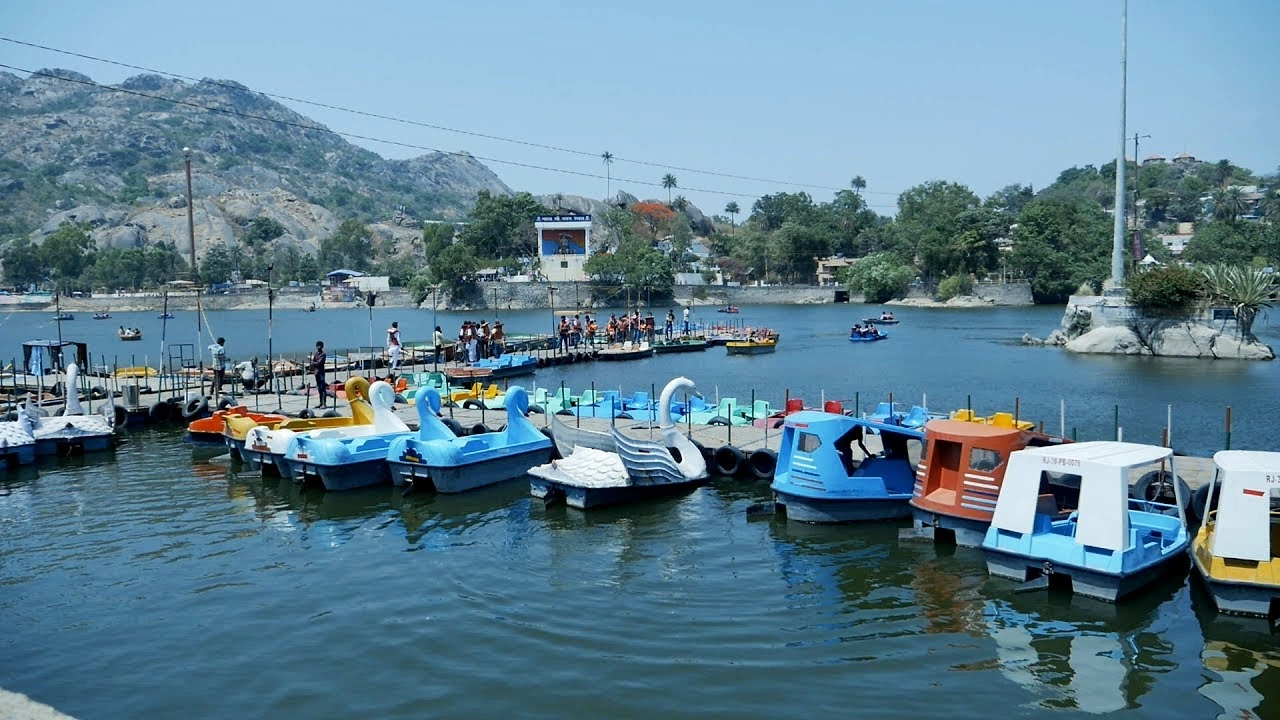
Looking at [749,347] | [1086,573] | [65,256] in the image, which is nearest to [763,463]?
[1086,573]

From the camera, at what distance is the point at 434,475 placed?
22703 mm

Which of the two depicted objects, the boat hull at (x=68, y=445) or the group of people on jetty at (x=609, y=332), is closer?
the boat hull at (x=68, y=445)

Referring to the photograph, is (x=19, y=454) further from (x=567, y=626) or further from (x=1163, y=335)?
(x=1163, y=335)

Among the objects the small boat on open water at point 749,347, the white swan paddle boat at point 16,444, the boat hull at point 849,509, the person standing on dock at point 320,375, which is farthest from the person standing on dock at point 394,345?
the small boat on open water at point 749,347

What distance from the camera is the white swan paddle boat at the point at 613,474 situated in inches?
828

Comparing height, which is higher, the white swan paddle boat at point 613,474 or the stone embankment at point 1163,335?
the stone embankment at point 1163,335

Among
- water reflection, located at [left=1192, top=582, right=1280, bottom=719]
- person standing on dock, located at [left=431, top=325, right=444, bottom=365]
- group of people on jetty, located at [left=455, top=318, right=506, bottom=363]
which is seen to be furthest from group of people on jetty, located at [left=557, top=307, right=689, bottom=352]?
water reflection, located at [left=1192, top=582, right=1280, bottom=719]

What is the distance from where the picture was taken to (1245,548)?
1385 cm

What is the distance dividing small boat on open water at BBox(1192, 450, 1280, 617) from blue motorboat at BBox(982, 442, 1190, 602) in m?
1.06

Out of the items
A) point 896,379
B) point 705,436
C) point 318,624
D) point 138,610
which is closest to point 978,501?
point 705,436

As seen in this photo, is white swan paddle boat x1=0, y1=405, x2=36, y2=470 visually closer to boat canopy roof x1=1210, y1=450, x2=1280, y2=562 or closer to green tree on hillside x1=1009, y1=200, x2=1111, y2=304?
boat canopy roof x1=1210, y1=450, x2=1280, y2=562

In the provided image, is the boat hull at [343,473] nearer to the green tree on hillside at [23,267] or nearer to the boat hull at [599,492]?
the boat hull at [599,492]

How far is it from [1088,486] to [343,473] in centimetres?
1633

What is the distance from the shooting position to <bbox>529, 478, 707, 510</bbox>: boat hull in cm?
2100
